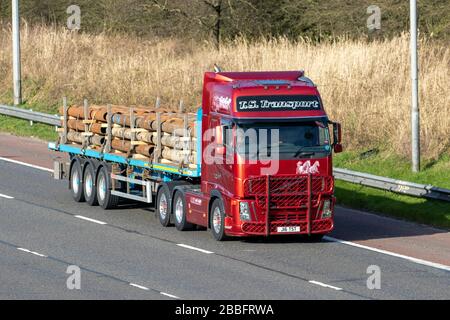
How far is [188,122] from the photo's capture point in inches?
907

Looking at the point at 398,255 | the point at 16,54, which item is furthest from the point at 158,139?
the point at 16,54

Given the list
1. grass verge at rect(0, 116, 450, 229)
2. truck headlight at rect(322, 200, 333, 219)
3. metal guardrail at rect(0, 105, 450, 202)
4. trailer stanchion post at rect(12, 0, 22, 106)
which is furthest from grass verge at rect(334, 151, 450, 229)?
trailer stanchion post at rect(12, 0, 22, 106)

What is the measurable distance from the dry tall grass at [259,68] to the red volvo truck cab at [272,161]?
803 cm

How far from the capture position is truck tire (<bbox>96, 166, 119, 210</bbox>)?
24.9 meters

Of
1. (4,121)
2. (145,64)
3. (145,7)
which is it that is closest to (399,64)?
(145,64)

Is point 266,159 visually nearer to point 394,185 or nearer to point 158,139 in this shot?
point 158,139

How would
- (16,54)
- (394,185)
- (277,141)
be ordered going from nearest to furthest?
(277,141), (394,185), (16,54)

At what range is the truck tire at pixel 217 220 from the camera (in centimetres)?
2136

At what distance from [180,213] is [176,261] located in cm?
319

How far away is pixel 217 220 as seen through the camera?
852 inches

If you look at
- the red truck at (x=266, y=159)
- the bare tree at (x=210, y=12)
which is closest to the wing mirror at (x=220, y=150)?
the red truck at (x=266, y=159)

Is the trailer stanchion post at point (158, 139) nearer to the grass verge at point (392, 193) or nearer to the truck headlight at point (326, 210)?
the truck headlight at point (326, 210)
